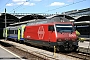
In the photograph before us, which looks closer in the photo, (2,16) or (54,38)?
(54,38)

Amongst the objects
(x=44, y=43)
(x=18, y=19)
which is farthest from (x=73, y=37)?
(x=18, y=19)

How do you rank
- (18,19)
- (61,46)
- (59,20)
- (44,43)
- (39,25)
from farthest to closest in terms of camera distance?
1. (18,19)
2. (39,25)
3. (44,43)
4. (59,20)
5. (61,46)

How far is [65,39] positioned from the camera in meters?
19.2

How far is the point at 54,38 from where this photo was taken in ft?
63.6

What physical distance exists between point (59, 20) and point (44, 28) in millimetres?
2120

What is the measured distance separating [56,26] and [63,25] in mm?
657

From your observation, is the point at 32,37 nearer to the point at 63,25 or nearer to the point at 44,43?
the point at 44,43

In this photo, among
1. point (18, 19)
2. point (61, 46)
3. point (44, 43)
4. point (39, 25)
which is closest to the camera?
point (61, 46)

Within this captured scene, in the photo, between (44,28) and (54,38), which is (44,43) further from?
(54,38)

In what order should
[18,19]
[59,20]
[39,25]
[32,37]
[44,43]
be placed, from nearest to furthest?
[59,20]
[44,43]
[39,25]
[32,37]
[18,19]

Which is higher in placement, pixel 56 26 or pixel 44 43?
pixel 56 26

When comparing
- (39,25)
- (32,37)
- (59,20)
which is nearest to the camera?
(59,20)

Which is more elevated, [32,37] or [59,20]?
[59,20]

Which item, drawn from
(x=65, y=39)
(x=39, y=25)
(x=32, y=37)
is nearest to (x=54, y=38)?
(x=65, y=39)
